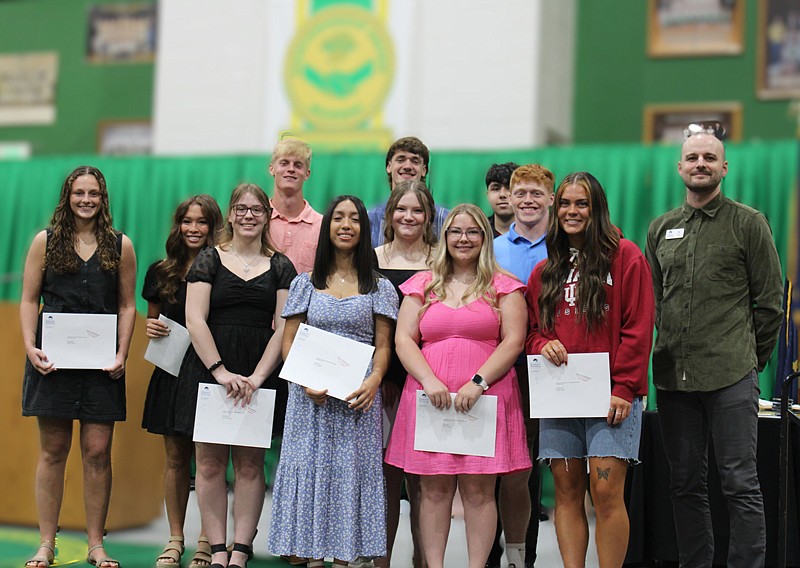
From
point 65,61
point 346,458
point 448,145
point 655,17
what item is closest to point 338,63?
point 448,145

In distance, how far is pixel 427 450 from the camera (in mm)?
3422

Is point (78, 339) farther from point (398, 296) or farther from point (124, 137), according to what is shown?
point (124, 137)

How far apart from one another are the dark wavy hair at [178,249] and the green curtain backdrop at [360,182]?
3321mm

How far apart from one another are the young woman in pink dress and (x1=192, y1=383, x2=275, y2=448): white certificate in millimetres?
488

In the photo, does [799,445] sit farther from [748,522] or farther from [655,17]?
[655,17]

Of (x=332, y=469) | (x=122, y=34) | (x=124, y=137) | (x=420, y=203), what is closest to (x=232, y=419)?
(x=332, y=469)

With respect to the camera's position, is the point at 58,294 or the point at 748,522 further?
the point at 58,294

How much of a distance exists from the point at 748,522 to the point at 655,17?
707cm

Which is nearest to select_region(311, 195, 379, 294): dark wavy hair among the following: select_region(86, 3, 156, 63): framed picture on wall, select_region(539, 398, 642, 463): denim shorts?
select_region(539, 398, 642, 463): denim shorts

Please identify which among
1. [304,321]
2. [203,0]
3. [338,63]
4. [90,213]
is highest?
[203,0]

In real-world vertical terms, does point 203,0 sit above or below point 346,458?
above

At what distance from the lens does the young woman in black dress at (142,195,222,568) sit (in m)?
3.95

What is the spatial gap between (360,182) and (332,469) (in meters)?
4.78

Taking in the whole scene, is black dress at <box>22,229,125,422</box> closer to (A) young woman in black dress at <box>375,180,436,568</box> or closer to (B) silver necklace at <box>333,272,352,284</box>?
(B) silver necklace at <box>333,272,352,284</box>
